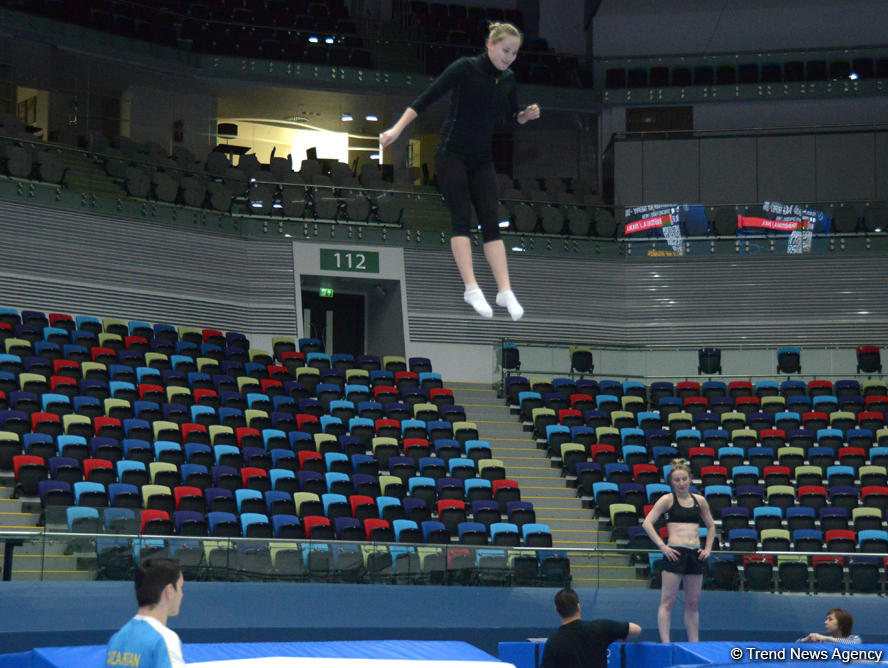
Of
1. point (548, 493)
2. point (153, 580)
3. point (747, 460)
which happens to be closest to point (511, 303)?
point (153, 580)

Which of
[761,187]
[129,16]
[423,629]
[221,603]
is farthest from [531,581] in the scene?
[129,16]

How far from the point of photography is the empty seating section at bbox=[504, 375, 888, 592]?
11.6 m

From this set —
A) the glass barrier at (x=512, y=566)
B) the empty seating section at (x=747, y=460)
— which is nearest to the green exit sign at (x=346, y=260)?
the empty seating section at (x=747, y=460)

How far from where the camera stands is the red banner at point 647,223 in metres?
23.3

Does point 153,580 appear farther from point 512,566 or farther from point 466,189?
point 512,566

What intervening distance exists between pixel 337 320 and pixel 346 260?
8.02 ft

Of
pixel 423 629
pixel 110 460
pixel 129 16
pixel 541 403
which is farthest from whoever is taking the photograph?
pixel 129 16

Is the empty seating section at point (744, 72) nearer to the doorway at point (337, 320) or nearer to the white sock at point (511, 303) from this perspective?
the doorway at point (337, 320)

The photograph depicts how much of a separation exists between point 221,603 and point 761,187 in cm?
1823

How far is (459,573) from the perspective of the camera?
11.5 meters

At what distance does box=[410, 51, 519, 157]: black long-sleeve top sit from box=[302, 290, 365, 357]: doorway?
60.4 ft

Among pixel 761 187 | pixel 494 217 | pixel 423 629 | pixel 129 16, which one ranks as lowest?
pixel 423 629

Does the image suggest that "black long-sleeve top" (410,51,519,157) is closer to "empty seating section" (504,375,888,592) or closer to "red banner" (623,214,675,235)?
"empty seating section" (504,375,888,592)

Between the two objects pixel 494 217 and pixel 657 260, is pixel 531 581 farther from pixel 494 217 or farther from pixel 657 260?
pixel 657 260
